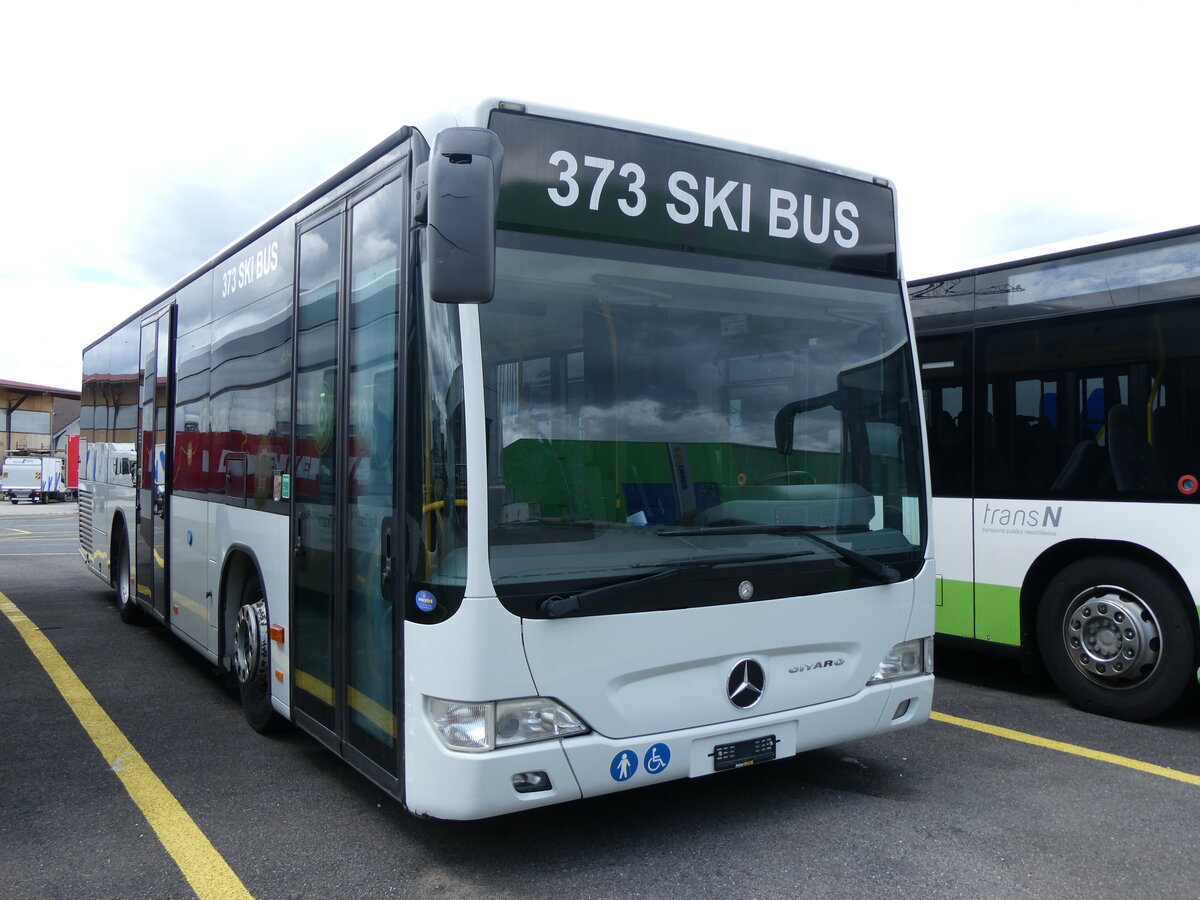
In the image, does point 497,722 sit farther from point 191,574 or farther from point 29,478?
point 29,478

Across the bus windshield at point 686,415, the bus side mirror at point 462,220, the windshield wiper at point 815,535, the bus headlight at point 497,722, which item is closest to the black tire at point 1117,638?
the bus windshield at point 686,415

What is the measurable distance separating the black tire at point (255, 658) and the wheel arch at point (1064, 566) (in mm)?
4602

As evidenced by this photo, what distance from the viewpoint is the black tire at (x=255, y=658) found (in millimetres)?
5312

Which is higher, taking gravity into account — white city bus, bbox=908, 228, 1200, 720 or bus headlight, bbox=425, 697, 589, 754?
white city bus, bbox=908, 228, 1200, 720

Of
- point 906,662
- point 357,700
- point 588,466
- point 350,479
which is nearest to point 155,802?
point 357,700

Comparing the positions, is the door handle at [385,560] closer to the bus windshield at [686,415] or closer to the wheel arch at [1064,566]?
the bus windshield at [686,415]

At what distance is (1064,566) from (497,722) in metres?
4.39

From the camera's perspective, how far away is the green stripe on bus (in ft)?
21.3

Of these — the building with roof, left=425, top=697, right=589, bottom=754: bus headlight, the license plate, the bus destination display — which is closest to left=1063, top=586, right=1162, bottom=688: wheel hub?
the bus destination display

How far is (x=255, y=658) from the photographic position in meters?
5.37

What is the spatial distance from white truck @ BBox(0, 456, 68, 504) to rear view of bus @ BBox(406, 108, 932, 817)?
4591cm

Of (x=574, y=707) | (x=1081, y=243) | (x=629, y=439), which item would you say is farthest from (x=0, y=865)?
(x=1081, y=243)

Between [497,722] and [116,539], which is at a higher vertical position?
[116,539]

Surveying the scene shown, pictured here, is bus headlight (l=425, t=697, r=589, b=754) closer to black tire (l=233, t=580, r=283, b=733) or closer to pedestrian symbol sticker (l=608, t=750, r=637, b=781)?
pedestrian symbol sticker (l=608, t=750, r=637, b=781)
